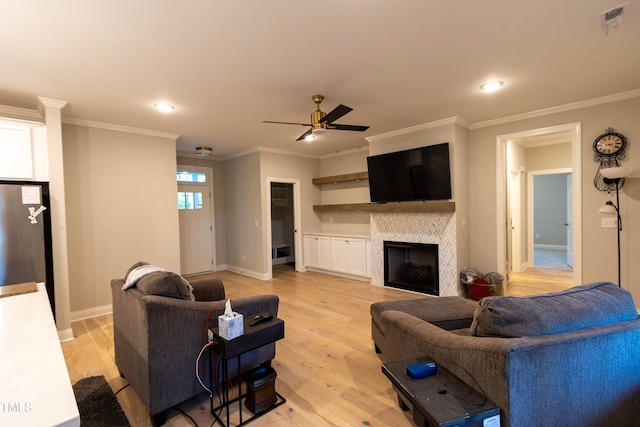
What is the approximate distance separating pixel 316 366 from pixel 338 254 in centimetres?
327

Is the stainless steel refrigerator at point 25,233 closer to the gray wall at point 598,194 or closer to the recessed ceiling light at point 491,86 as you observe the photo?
the recessed ceiling light at point 491,86

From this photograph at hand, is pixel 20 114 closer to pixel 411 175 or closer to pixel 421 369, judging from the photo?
pixel 421 369

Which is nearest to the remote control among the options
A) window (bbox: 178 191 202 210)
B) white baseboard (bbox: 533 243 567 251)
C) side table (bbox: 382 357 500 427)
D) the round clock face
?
side table (bbox: 382 357 500 427)

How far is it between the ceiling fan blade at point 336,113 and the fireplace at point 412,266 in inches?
102

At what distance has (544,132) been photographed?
394 centimetres

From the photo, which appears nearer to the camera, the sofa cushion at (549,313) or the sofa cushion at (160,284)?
the sofa cushion at (549,313)

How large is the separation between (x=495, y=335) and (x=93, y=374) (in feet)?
9.98

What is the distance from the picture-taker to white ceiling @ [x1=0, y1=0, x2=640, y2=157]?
73.7 inches

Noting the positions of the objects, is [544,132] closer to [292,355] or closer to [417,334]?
[417,334]

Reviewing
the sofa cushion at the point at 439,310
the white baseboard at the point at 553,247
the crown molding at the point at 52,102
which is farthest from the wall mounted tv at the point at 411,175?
the white baseboard at the point at 553,247

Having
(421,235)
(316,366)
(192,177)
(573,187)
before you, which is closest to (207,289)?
(316,366)

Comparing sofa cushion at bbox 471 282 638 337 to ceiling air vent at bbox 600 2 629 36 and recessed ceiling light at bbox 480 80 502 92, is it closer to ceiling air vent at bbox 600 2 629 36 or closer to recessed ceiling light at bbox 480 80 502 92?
ceiling air vent at bbox 600 2 629 36

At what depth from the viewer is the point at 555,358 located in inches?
49.4

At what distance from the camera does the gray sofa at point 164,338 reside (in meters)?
1.77
